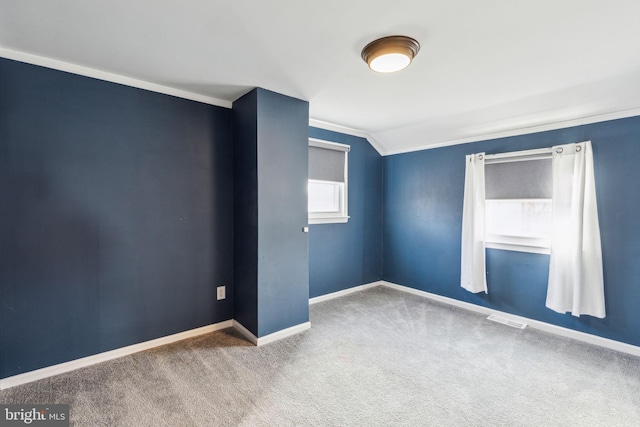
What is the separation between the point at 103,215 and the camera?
Answer: 227 centimetres

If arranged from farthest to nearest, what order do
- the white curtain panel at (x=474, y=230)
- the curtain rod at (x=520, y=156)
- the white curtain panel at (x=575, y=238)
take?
1. the white curtain panel at (x=474, y=230)
2. the curtain rod at (x=520, y=156)
3. the white curtain panel at (x=575, y=238)

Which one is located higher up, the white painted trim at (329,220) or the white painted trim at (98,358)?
the white painted trim at (329,220)

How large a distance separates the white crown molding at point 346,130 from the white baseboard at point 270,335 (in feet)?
7.60

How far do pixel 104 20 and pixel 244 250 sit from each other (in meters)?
1.90

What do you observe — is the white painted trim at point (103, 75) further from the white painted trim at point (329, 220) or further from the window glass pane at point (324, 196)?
the white painted trim at point (329, 220)

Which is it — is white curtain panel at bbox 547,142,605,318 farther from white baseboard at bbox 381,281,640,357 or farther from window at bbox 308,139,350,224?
window at bbox 308,139,350,224

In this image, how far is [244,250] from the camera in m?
2.78

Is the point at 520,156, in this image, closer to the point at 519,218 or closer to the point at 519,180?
the point at 519,180

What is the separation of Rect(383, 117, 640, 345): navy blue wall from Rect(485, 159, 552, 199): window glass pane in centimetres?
19

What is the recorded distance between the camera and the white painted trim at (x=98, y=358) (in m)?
1.97

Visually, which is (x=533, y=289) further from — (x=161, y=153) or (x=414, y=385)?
(x=161, y=153)

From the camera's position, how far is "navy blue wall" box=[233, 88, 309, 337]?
8.54ft

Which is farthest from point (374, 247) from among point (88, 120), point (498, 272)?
point (88, 120)

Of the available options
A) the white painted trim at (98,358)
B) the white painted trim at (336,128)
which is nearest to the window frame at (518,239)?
the white painted trim at (336,128)
